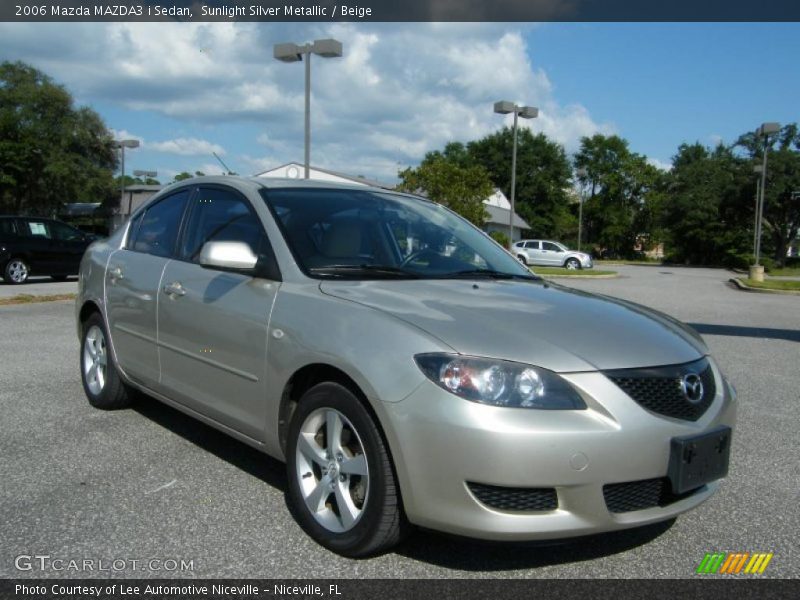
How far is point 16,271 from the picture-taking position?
58.7 ft

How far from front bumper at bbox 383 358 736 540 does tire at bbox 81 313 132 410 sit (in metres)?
3.05

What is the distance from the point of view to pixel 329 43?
53.6 feet

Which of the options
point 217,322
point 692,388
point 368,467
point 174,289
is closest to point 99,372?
point 174,289

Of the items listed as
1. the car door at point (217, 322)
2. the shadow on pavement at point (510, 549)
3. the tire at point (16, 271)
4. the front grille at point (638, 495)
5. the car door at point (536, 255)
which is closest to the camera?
the front grille at point (638, 495)

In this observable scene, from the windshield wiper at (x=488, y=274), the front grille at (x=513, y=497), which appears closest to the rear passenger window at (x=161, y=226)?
the windshield wiper at (x=488, y=274)

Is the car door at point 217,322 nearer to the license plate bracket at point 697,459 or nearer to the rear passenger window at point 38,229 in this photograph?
the license plate bracket at point 697,459

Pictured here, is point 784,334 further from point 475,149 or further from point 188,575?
point 475,149

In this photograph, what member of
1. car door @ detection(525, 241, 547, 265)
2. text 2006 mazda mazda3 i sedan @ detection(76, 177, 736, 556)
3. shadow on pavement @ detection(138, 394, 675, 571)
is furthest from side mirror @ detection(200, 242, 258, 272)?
car door @ detection(525, 241, 547, 265)

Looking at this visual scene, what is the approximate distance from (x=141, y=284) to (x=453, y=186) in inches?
1094

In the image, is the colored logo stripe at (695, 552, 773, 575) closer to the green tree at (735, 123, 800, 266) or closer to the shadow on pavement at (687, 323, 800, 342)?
the shadow on pavement at (687, 323, 800, 342)

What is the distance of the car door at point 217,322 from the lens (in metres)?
3.43

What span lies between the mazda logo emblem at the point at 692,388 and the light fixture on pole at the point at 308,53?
49.1 ft

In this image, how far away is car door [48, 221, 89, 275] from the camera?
18719mm

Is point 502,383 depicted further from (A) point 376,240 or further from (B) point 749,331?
(B) point 749,331
